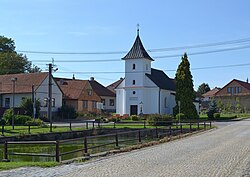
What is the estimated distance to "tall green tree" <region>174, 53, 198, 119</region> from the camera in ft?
204

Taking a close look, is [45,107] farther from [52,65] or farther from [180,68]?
[180,68]

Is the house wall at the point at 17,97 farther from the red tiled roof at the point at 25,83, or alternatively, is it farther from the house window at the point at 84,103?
the house window at the point at 84,103

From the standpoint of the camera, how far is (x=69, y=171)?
14070mm

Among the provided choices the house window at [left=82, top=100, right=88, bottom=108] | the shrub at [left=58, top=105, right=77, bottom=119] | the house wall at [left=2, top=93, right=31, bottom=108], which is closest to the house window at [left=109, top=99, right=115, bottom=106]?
the house window at [left=82, top=100, right=88, bottom=108]

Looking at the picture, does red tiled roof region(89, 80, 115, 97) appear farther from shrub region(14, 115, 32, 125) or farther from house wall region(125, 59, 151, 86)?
shrub region(14, 115, 32, 125)

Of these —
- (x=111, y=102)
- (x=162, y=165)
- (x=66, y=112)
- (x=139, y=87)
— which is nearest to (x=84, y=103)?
(x=66, y=112)

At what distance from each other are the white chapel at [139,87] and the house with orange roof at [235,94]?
41283mm

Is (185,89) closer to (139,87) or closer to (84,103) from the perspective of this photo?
(139,87)

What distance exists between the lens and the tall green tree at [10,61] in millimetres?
82688

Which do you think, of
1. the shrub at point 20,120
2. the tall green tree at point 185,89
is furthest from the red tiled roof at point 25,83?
the tall green tree at point 185,89

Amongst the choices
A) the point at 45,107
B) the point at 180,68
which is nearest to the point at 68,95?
the point at 45,107

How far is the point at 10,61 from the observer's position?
84250mm

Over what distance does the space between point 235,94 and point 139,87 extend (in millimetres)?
47265

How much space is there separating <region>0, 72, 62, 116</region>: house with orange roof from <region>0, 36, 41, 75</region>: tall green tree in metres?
15.3
